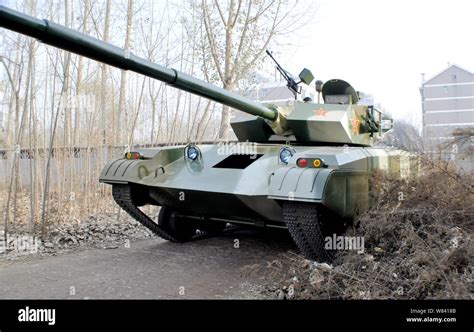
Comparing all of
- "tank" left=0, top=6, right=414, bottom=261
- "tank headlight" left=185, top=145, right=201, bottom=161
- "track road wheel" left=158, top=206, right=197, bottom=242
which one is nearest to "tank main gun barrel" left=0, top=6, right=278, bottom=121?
"tank" left=0, top=6, right=414, bottom=261

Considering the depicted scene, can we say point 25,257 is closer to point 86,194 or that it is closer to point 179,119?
point 86,194

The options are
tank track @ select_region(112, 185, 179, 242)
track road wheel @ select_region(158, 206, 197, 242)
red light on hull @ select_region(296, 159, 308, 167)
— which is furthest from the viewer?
track road wheel @ select_region(158, 206, 197, 242)

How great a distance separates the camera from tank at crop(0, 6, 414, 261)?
435 cm

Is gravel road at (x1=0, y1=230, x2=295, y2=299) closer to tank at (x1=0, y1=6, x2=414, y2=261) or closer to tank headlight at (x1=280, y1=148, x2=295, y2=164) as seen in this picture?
tank at (x1=0, y1=6, x2=414, y2=261)

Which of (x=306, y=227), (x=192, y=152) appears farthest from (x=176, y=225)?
(x=306, y=227)

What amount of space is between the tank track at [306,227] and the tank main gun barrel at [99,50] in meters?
1.48

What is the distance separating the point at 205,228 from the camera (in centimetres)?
755

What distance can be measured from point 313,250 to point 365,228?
0.64 meters

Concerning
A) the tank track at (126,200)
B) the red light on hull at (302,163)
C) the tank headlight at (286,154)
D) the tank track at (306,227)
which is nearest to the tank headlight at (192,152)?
the tank track at (126,200)

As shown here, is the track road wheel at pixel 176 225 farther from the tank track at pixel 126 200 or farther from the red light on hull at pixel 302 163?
the red light on hull at pixel 302 163

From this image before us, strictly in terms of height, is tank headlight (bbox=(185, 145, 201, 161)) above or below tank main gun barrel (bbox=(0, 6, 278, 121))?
below

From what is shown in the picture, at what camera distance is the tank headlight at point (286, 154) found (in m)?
5.09
